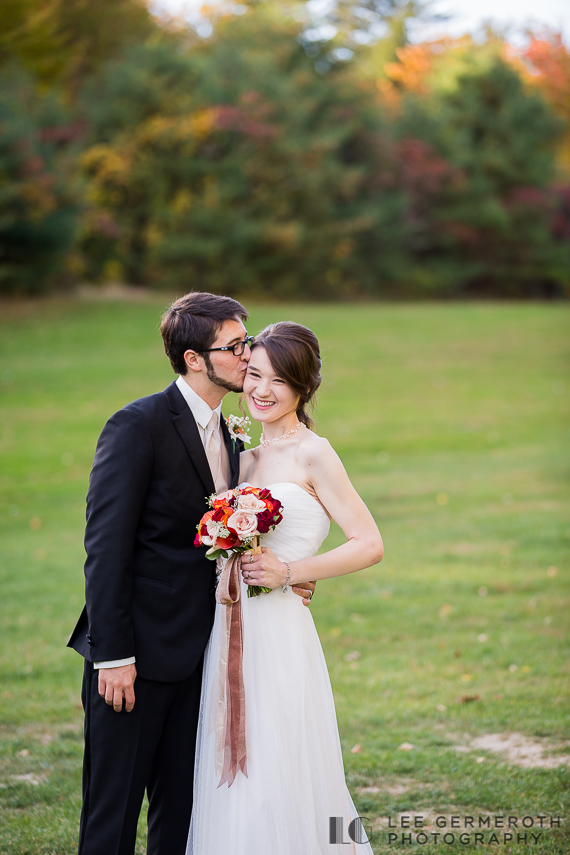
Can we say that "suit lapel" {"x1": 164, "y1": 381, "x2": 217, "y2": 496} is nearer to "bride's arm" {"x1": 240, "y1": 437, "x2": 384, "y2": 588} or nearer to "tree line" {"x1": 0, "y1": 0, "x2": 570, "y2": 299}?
"bride's arm" {"x1": 240, "y1": 437, "x2": 384, "y2": 588}

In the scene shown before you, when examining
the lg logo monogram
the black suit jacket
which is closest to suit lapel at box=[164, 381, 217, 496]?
the black suit jacket

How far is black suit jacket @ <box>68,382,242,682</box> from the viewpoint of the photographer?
10.1 feet

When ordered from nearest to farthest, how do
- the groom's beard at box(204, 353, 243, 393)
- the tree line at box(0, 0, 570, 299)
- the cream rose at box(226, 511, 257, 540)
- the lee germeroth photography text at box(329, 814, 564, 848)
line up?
1. the cream rose at box(226, 511, 257, 540)
2. the groom's beard at box(204, 353, 243, 393)
3. the lee germeroth photography text at box(329, 814, 564, 848)
4. the tree line at box(0, 0, 570, 299)

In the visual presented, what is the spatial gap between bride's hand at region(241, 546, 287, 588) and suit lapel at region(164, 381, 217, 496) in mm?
327

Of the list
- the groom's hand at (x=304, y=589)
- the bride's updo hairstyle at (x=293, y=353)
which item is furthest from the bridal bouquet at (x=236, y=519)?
the bride's updo hairstyle at (x=293, y=353)

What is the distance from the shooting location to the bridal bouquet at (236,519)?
3002mm

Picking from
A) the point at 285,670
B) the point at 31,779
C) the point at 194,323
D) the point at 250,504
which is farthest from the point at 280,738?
the point at 31,779

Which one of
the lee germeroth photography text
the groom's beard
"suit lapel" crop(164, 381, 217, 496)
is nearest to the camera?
"suit lapel" crop(164, 381, 217, 496)

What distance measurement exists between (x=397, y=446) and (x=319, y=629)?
828 cm

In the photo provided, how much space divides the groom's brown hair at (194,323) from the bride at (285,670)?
22 cm

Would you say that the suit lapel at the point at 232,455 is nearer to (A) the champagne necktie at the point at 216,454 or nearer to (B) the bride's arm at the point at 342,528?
(A) the champagne necktie at the point at 216,454

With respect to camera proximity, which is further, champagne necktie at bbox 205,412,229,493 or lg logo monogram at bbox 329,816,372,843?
champagne necktie at bbox 205,412,229,493

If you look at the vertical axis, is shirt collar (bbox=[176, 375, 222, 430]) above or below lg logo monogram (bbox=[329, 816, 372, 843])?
above

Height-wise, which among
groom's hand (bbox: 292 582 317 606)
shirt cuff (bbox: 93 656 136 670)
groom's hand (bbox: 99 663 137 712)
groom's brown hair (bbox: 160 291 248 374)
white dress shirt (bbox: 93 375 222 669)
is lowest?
groom's hand (bbox: 99 663 137 712)
